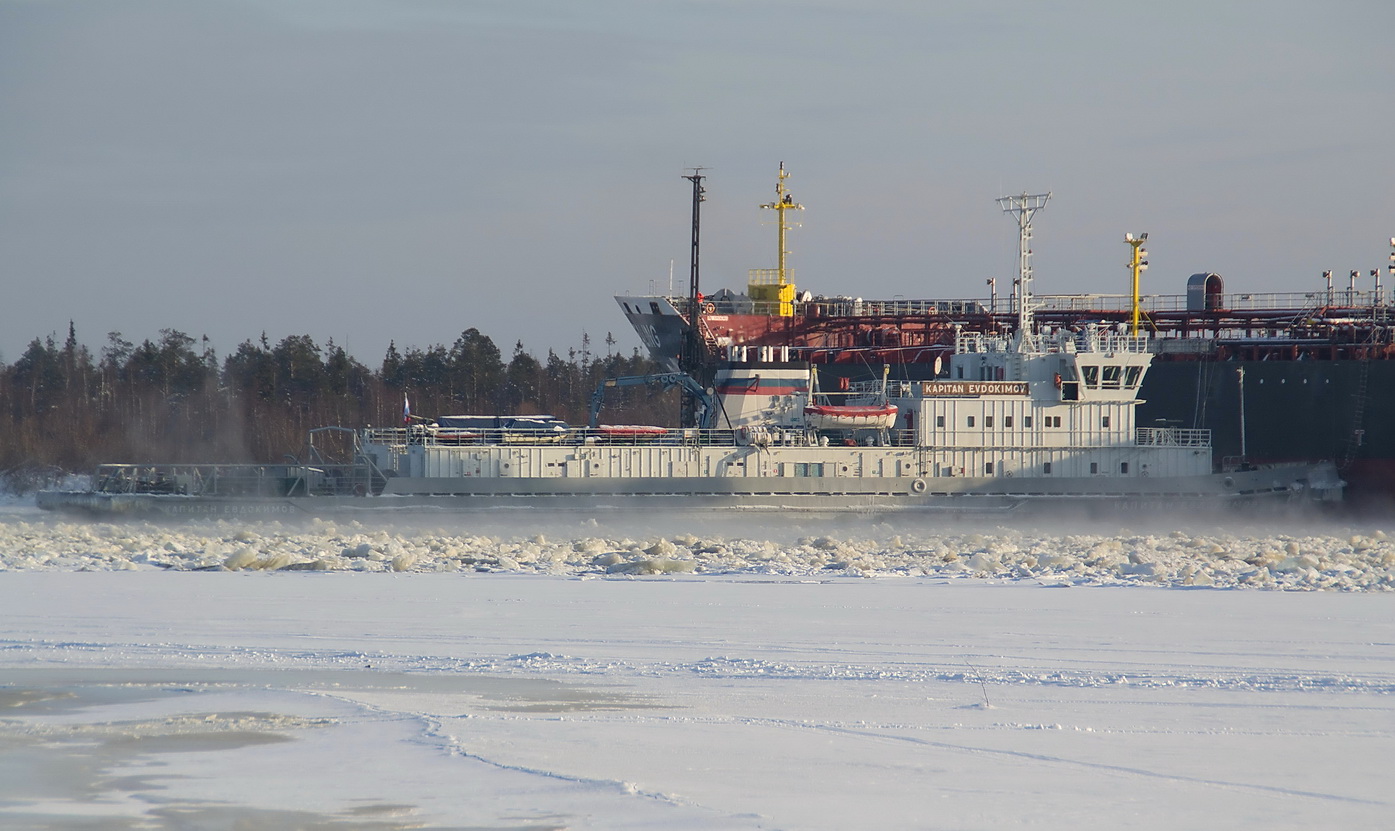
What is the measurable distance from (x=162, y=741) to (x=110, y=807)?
157 cm

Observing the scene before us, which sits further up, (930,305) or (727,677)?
(930,305)

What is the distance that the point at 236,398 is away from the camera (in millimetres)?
73938

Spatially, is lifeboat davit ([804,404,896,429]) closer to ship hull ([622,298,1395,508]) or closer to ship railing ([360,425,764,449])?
ship railing ([360,425,764,449])

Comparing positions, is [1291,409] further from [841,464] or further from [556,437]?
[556,437]

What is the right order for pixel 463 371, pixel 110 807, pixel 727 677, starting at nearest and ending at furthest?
pixel 110 807 < pixel 727 677 < pixel 463 371

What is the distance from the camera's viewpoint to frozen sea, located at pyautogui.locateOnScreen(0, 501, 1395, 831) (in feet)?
25.8

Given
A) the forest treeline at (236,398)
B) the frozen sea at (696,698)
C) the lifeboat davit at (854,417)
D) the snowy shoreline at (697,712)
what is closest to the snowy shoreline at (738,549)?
the frozen sea at (696,698)

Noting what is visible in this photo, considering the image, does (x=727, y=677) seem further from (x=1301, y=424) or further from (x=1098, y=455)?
(x=1301, y=424)

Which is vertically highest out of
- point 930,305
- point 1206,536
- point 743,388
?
point 930,305

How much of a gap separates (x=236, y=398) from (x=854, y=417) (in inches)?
1973

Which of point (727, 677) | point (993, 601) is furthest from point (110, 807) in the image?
point (993, 601)

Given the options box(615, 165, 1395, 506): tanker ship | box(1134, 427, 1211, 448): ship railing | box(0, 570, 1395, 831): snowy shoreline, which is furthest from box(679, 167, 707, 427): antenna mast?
box(0, 570, 1395, 831): snowy shoreline

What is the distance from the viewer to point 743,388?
121ft

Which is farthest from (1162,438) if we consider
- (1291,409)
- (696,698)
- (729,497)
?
(696,698)
